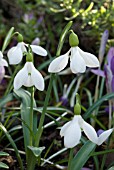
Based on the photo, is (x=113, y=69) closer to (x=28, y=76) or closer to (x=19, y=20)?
(x=28, y=76)

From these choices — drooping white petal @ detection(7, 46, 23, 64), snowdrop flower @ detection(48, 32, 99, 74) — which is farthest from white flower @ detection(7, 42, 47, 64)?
snowdrop flower @ detection(48, 32, 99, 74)

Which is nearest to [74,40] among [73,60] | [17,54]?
[73,60]

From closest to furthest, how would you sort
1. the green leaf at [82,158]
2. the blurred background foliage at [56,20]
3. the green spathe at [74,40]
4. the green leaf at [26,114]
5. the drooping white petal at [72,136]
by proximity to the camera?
the drooping white petal at [72,136]
the green spathe at [74,40]
the green leaf at [82,158]
the green leaf at [26,114]
the blurred background foliage at [56,20]

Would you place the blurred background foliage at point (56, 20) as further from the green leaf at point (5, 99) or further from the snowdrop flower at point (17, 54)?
the snowdrop flower at point (17, 54)

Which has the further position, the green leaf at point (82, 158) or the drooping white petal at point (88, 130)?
the green leaf at point (82, 158)

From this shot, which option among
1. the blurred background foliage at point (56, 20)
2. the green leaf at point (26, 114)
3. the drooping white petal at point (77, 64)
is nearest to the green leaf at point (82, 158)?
the green leaf at point (26, 114)

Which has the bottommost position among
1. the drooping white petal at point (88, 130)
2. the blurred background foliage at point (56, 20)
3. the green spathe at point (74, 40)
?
the drooping white petal at point (88, 130)

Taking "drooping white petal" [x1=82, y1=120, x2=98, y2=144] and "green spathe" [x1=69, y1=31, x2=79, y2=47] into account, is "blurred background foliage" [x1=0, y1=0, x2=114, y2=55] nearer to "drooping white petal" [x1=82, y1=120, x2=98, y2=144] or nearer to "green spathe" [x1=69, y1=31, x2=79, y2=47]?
"green spathe" [x1=69, y1=31, x2=79, y2=47]

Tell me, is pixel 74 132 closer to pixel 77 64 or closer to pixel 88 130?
pixel 88 130
